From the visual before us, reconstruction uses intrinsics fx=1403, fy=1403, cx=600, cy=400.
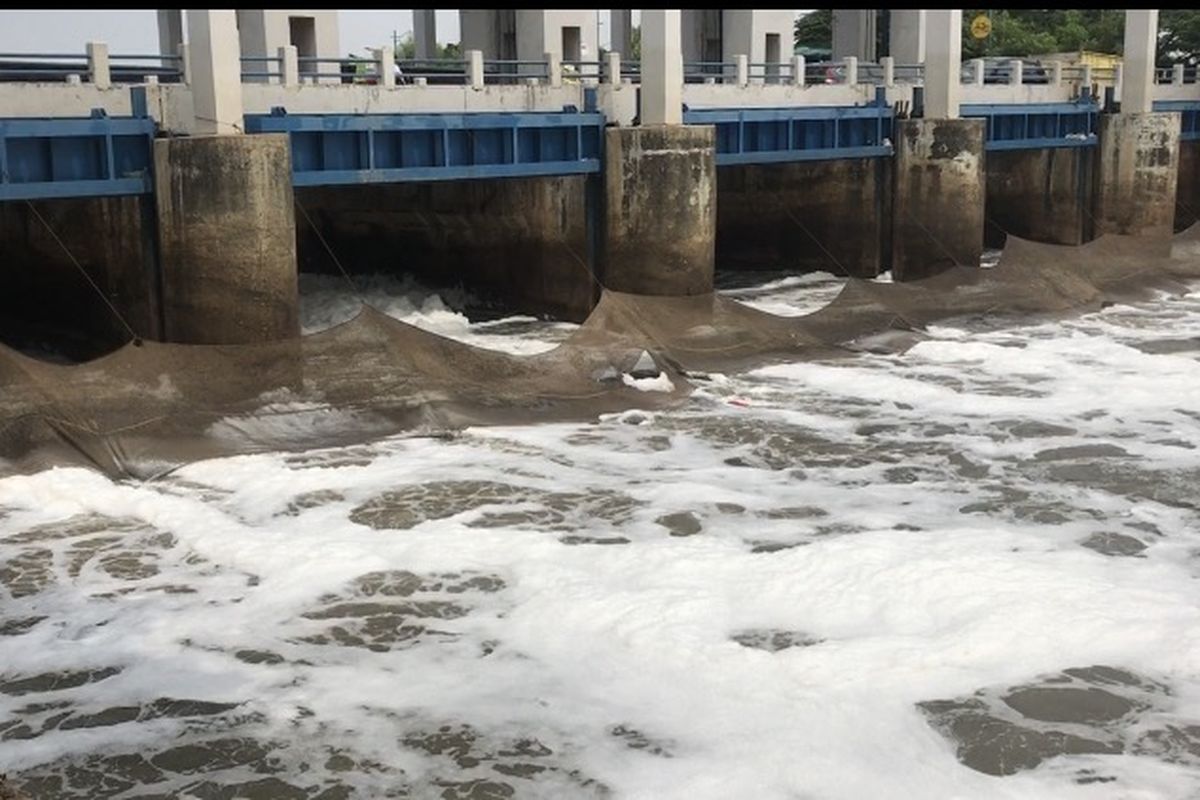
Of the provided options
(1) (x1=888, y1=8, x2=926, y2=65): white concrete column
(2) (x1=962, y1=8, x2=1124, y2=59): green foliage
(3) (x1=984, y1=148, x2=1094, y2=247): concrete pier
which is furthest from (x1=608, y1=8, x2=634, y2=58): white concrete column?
(2) (x1=962, y1=8, x2=1124, y2=59): green foliage

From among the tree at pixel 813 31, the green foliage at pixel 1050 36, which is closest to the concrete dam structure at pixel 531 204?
the tree at pixel 813 31

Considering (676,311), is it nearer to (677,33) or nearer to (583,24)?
(677,33)

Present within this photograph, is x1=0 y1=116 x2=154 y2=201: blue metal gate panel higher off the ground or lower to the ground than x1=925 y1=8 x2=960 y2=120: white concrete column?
lower

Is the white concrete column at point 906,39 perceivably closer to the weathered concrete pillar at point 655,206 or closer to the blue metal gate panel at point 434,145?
the weathered concrete pillar at point 655,206

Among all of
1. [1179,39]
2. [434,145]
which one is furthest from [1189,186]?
[1179,39]

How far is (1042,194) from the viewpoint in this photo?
3909 cm

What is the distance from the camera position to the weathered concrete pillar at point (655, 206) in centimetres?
2548

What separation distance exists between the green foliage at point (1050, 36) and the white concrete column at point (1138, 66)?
3972 centimetres

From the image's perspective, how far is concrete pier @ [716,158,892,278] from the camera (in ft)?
110

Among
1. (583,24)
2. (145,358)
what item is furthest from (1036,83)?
(145,358)

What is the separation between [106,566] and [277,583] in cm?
169

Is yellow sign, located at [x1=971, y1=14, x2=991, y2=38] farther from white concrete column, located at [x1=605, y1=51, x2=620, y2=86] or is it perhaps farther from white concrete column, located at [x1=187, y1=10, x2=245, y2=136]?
white concrete column, located at [x1=187, y1=10, x2=245, y2=136]

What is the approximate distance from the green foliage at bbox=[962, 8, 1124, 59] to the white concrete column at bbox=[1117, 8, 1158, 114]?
39.7 meters

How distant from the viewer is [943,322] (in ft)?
85.7
